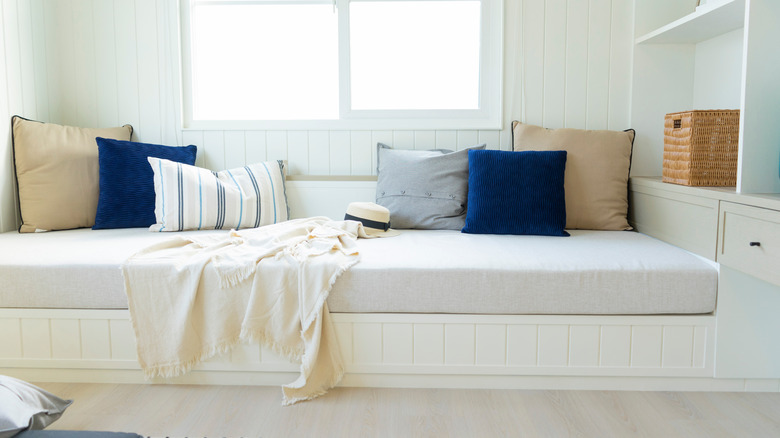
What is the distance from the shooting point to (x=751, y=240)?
1936 mm

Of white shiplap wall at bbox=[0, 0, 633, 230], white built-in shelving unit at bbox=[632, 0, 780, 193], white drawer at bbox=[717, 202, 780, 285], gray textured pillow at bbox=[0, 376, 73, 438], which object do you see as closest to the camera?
gray textured pillow at bbox=[0, 376, 73, 438]

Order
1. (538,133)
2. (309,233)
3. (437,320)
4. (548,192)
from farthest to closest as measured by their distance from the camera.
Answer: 1. (538,133)
2. (548,192)
3. (309,233)
4. (437,320)

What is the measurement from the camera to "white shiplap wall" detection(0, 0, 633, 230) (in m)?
3.03

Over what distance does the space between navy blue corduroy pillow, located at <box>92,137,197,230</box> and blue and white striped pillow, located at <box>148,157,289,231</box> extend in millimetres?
80

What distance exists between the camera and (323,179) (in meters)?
3.14

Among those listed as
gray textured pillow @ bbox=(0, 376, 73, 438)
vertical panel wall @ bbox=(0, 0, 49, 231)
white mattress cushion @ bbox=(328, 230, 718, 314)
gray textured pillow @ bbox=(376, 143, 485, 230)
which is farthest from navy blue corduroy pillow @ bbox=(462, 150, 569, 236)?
vertical panel wall @ bbox=(0, 0, 49, 231)

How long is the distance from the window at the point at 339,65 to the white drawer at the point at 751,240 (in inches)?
51.9

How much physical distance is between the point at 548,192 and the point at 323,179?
1135mm

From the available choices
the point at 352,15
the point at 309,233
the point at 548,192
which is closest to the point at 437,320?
the point at 309,233

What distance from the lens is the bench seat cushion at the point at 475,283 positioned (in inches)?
83.3

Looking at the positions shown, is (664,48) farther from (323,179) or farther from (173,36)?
(173,36)

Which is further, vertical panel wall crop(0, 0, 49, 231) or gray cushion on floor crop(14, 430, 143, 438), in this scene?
vertical panel wall crop(0, 0, 49, 231)

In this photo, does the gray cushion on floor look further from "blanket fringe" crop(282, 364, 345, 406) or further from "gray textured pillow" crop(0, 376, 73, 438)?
"blanket fringe" crop(282, 364, 345, 406)

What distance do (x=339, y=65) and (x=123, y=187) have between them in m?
1.22
